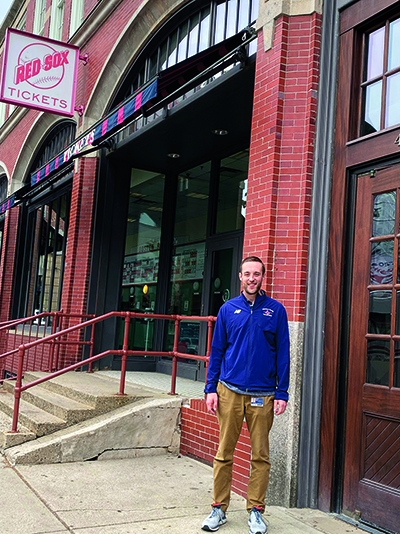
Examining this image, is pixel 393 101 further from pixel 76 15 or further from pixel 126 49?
pixel 76 15

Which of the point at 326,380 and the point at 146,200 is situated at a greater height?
the point at 146,200

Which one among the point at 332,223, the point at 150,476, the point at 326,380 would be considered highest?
the point at 332,223

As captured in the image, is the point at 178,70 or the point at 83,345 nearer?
the point at 178,70

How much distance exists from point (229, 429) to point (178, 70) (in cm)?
456

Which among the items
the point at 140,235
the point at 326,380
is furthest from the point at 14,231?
the point at 326,380

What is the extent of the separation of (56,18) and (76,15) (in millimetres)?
2073

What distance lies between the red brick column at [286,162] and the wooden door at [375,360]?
0.52 meters

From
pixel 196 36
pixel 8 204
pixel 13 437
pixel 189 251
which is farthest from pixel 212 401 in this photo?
pixel 8 204

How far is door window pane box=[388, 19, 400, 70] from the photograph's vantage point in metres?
4.68

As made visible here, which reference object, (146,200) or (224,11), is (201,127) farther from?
(146,200)

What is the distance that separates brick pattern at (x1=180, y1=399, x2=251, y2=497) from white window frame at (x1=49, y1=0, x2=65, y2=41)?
11.3m

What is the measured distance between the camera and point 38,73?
31.9 ft

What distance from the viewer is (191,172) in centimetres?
1008

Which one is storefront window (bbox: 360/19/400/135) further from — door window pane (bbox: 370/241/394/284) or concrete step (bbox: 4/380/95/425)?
concrete step (bbox: 4/380/95/425)
